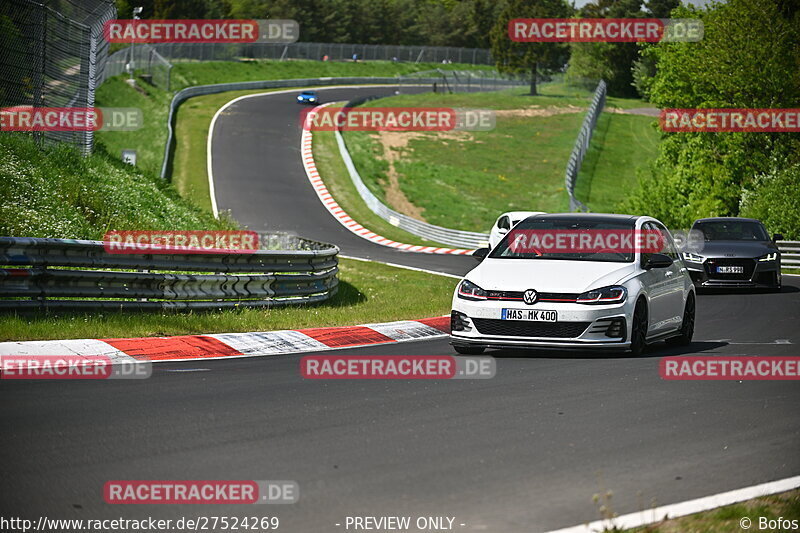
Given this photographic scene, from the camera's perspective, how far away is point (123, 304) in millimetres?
13797

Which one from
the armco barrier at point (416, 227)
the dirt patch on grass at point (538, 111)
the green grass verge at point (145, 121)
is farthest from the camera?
the dirt patch on grass at point (538, 111)

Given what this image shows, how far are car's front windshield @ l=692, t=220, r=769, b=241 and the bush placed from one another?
15969 mm

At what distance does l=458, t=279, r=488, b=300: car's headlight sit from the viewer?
12.2 m

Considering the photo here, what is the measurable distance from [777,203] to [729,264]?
2043 centimetres

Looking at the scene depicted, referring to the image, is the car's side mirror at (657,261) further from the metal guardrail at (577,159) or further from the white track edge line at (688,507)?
the metal guardrail at (577,159)

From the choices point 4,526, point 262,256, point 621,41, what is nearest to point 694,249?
point 262,256

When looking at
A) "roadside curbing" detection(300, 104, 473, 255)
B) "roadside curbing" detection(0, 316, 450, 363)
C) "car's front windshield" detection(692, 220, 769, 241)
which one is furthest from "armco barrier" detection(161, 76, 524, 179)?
"roadside curbing" detection(0, 316, 450, 363)

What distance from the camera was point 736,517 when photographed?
18.6 ft

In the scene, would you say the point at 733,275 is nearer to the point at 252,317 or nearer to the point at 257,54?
the point at 252,317

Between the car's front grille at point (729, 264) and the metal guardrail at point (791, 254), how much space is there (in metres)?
12.5

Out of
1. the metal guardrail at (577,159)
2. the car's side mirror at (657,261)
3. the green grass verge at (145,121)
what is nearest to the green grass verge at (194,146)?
the green grass verge at (145,121)

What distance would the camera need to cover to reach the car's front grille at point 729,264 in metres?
23.8

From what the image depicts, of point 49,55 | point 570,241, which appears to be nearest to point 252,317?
point 570,241

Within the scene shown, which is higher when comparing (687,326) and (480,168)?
(480,168)
